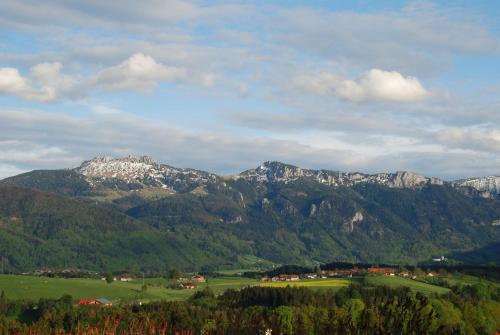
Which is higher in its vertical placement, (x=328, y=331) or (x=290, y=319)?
(x=328, y=331)

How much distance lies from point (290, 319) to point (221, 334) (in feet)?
372

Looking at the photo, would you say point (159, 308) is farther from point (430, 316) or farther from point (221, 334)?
point (430, 316)

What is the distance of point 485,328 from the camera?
15212cm

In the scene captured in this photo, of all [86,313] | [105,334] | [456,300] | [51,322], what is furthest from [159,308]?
[105,334]

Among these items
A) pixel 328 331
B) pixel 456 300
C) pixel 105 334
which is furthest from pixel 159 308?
pixel 328 331

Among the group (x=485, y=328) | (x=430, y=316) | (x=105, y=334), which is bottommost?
(x=485, y=328)

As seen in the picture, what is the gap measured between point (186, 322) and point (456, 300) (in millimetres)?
73928

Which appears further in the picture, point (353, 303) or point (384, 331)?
point (353, 303)

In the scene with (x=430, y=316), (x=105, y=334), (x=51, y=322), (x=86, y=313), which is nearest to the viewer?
(x=430, y=316)

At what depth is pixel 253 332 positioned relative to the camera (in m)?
40.8

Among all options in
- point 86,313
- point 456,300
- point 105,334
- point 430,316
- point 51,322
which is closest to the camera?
point 430,316

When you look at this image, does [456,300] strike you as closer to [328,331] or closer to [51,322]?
[51,322]

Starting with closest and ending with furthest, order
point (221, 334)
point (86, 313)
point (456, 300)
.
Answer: point (221, 334) < point (86, 313) < point (456, 300)

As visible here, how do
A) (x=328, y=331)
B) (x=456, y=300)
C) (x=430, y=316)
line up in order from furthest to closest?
(x=456, y=300) < (x=328, y=331) < (x=430, y=316)
